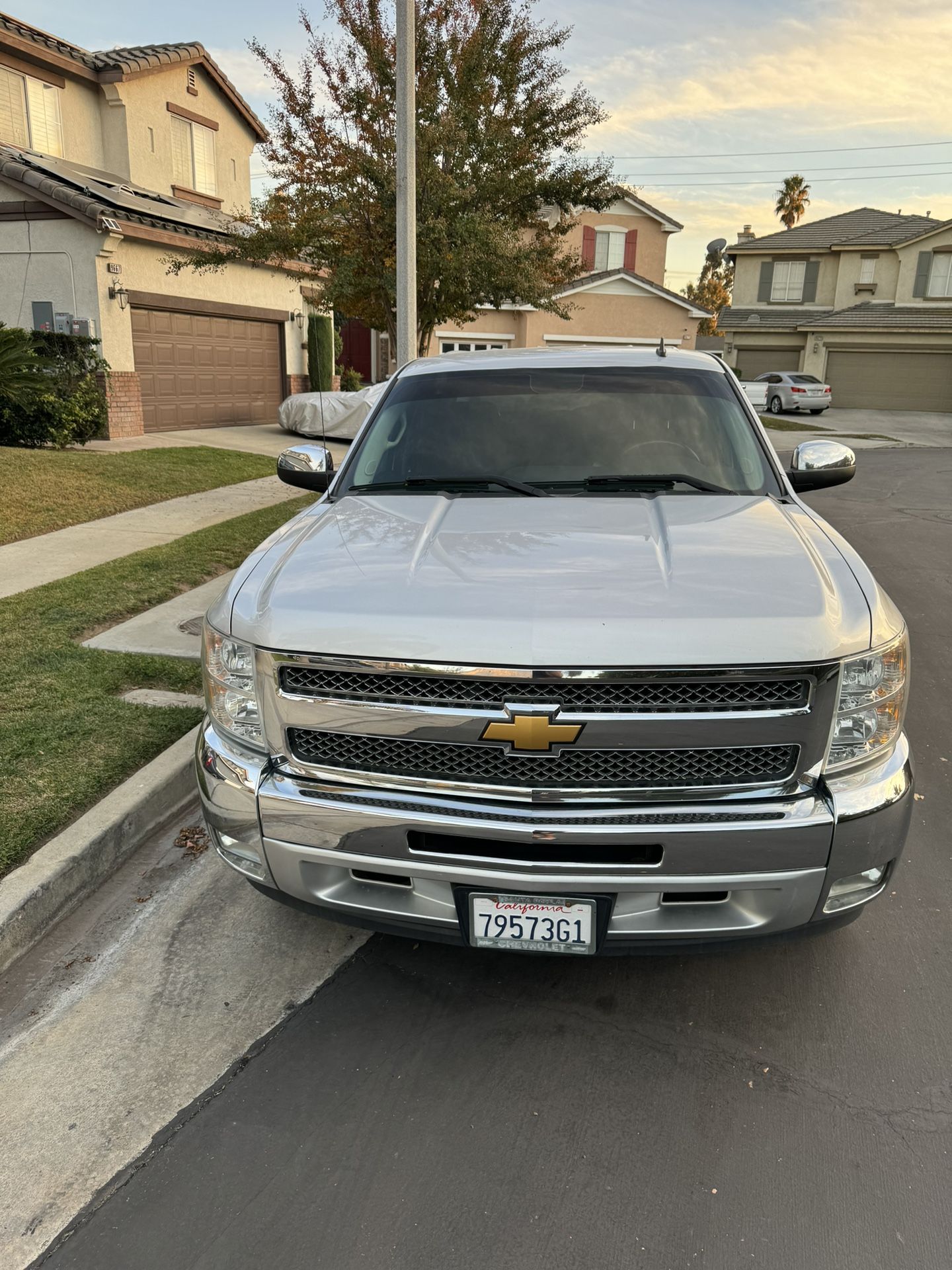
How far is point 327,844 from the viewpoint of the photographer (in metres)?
2.51

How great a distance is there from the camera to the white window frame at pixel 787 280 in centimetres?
4262

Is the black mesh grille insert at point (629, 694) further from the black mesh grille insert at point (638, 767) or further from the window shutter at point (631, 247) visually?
the window shutter at point (631, 247)

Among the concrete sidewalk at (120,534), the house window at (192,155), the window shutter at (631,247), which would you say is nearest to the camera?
the concrete sidewalk at (120,534)

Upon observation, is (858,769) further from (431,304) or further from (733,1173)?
(431,304)

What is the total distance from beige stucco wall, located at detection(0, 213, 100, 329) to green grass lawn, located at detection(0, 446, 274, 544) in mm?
3726

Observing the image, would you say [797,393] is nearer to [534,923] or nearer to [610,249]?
[610,249]

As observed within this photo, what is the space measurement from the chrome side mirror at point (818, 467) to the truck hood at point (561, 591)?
1.06 m

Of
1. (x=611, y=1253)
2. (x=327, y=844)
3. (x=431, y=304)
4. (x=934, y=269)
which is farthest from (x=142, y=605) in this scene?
(x=934, y=269)

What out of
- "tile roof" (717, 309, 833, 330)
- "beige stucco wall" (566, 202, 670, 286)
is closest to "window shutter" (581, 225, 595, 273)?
"beige stucco wall" (566, 202, 670, 286)

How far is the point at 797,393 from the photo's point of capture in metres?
35.1

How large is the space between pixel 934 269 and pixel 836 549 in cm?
4496

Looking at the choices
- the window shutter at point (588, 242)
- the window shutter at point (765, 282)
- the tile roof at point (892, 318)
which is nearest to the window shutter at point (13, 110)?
the window shutter at point (588, 242)

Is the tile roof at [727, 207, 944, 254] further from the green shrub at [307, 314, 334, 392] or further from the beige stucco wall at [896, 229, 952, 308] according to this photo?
the green shrub at [307, 314, 334, 392]

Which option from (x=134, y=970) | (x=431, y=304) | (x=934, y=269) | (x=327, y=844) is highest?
(x=934, y=269)
